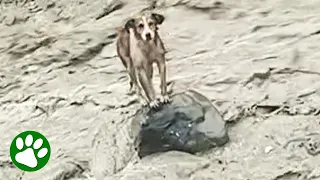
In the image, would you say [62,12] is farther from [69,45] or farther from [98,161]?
[98,161]

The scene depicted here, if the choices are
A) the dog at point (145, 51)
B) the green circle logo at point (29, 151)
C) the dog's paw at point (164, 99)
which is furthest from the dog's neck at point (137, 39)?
the green circle logo at point (29, 151)

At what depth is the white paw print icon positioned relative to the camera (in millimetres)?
1632

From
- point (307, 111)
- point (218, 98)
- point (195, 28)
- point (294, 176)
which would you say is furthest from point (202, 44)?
point (294, 176)

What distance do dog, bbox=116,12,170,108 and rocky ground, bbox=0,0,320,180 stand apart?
0.13 metres

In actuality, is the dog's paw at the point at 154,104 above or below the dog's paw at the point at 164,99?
below

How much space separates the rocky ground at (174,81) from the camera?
1586 mm

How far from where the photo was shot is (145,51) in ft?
5.15

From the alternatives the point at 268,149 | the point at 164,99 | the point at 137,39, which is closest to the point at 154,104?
the point at 164,99

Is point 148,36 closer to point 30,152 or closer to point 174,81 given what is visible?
point 174,81

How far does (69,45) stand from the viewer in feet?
6.31

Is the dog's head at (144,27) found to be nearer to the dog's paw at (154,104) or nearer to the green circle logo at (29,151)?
the dog's paw at (154,104)

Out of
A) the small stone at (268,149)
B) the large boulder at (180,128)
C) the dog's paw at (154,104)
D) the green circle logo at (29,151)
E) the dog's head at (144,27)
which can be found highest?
the dog's head at (144,27)

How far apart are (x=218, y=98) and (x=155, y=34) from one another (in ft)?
0.79

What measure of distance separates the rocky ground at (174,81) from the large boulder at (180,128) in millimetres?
21
